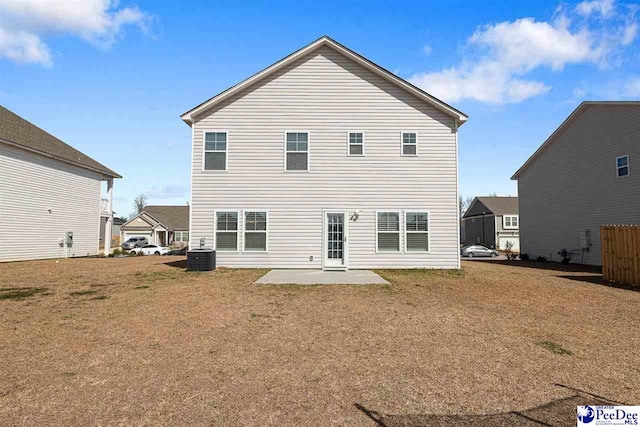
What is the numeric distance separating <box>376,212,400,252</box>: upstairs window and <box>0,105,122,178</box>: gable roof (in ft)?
61.4

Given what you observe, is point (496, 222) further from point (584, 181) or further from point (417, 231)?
point (417, 231)

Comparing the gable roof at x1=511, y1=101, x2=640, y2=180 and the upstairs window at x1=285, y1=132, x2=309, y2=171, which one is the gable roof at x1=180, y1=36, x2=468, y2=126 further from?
the gable roof at x1=511, y1=101, x2=640, y2=180

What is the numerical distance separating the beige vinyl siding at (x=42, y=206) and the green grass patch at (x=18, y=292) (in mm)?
10762

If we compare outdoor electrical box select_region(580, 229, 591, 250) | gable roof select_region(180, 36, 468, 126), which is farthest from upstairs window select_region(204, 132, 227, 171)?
outdoor electrical box select_region(580, 229, 591, 250)

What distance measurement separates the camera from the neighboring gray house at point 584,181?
18.1 metres

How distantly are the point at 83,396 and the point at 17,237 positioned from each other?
20.5 metres

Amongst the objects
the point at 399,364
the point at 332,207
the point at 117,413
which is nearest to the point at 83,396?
the point at 117,413

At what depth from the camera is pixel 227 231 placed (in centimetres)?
1516

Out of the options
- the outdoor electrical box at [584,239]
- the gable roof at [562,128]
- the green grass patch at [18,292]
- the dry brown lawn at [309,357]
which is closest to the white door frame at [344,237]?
the dry brown lawn at [309,357]

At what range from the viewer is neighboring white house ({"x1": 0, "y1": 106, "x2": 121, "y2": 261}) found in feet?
62.1

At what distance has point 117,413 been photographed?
3.56 metres

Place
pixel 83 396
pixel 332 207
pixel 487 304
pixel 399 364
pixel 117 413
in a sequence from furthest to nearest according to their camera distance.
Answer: pixel 332 207
pixel 487 304
pixel 399 364
pixel 83 396
pixel 117 413

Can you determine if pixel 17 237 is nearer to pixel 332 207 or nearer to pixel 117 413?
pixel 332 207

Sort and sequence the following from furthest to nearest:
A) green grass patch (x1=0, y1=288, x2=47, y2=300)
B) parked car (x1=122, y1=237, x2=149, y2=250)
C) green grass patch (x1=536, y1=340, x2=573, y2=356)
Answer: parked car (x1=122, y1=237, x2=149, y2=250) → green grass patch (x1=0, y1=288, x2=47, y2=300) → green grass patch (x1=536, y1=340, x2=573, y2=356)
